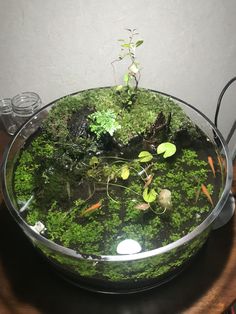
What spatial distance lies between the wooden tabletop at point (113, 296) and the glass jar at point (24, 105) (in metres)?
0.54

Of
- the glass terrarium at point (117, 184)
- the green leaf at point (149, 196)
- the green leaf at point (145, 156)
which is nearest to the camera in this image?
the glass terrarium at point (117, 184)

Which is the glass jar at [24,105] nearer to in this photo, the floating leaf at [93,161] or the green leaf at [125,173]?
the floating leaf at [93,161]

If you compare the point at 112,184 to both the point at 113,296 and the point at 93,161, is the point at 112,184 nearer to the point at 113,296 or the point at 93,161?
the point at 93,161

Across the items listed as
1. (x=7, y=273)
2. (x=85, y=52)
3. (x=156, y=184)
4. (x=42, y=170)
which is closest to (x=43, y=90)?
(x=85, y=52)

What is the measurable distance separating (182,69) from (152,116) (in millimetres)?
270

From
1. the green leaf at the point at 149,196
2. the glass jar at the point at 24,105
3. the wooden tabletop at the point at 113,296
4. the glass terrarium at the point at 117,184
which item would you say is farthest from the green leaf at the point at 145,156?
the glass jar at the point at 24,105

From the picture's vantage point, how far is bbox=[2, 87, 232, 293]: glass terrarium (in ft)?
3.17

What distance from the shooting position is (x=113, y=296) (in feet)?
3.29

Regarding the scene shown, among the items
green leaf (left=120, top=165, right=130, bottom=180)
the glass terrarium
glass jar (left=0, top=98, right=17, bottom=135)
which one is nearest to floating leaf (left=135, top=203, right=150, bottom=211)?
the glass terrarium

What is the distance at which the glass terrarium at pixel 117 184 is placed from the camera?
97 cm

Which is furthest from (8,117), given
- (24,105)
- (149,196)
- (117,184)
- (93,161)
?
(149,196)

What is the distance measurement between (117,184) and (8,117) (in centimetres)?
59

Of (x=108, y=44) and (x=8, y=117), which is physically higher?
(x=108, y=44)

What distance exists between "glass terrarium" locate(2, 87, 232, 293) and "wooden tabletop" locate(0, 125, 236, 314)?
0.11ft
